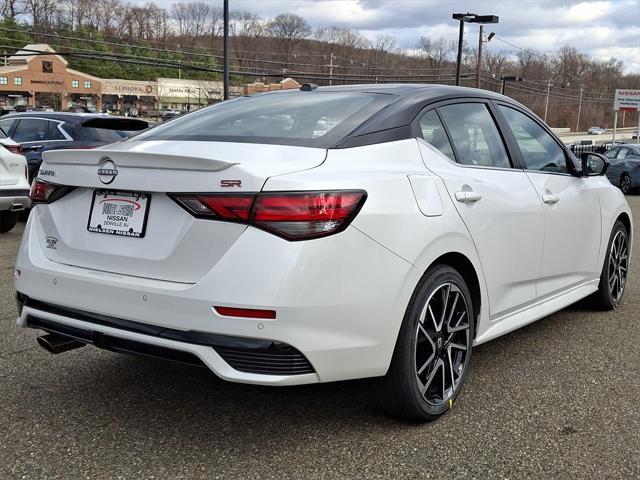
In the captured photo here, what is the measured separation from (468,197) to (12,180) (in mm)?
6449

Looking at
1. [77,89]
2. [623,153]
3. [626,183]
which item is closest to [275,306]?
[626,183]

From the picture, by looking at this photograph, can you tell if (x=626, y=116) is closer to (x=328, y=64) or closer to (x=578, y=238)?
(x=328, y=64)

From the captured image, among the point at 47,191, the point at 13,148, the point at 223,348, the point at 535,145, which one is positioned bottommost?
the point at 223,348

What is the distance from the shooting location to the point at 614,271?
517 centimetres

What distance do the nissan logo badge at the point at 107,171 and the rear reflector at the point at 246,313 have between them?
770 millimetres

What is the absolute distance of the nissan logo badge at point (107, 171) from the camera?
273 cm

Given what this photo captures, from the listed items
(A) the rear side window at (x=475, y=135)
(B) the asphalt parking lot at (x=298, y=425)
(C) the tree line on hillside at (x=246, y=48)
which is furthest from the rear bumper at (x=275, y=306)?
(C) the tree line on hillside at (x=246, y=48)

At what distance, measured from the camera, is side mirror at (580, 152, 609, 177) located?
15.0 ft

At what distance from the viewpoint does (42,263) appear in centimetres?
295

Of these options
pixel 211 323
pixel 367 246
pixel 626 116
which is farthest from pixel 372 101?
pixel 626 116

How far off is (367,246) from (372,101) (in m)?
1.01

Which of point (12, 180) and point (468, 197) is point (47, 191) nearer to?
point (468, 197)

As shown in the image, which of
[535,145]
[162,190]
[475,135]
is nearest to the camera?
[162,190]

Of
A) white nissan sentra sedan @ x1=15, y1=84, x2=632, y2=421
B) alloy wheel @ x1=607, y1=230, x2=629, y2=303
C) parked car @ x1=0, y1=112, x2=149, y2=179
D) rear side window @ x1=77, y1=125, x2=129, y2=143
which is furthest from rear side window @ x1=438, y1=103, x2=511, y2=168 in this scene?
rear side window @ x1=77, y1=125, x2=129, y2=143
